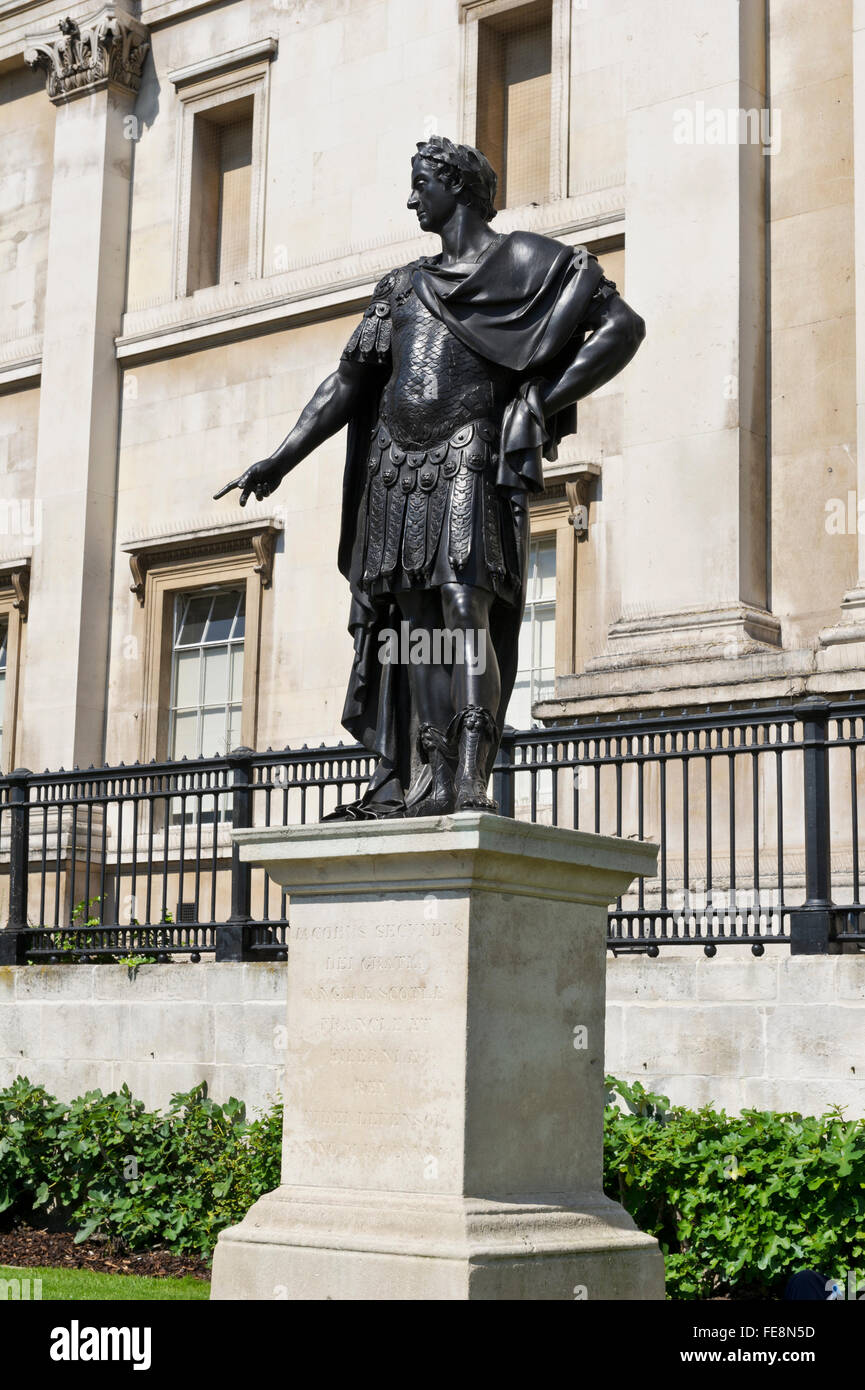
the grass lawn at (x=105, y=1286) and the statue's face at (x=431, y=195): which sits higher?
the statue's face at (x=431, y=195)

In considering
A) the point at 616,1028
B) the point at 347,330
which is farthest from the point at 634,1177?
the point at 347,330

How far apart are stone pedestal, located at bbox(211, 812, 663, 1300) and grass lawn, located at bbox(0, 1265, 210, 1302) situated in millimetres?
2929

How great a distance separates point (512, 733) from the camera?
41.4ft

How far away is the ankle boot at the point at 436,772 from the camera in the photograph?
7.37 m

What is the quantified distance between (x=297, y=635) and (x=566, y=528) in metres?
3.49

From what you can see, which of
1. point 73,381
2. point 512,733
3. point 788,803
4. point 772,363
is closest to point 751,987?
point 512,733

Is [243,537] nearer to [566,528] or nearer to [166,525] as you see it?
[166,525]

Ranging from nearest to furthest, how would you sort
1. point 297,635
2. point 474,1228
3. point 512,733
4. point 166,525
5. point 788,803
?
1. point 474,1228
2. point 512,733
3. point 788,803
4. point 297,635
5. point 166,525

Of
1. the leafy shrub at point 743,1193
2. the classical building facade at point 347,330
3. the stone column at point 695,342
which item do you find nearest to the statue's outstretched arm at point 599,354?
the leafy shrub at point 743,1193

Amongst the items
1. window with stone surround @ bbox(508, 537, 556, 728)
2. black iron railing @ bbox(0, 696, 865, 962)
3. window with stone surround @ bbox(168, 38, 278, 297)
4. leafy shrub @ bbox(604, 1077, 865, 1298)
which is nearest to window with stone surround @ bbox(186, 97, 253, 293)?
window with stone surround @ bbox(168, 38, 278, 297)

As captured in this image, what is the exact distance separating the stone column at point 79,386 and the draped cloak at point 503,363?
47.1 feet

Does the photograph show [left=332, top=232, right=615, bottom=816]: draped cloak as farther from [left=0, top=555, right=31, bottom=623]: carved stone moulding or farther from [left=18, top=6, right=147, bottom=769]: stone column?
[left=0, top=555, right=31, bottom=623]: carved stone moulding

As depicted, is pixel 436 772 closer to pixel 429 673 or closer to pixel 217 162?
pixel 429 673

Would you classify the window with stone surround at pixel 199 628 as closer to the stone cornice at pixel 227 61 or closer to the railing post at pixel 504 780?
the stone cornice at pixel 227 61
